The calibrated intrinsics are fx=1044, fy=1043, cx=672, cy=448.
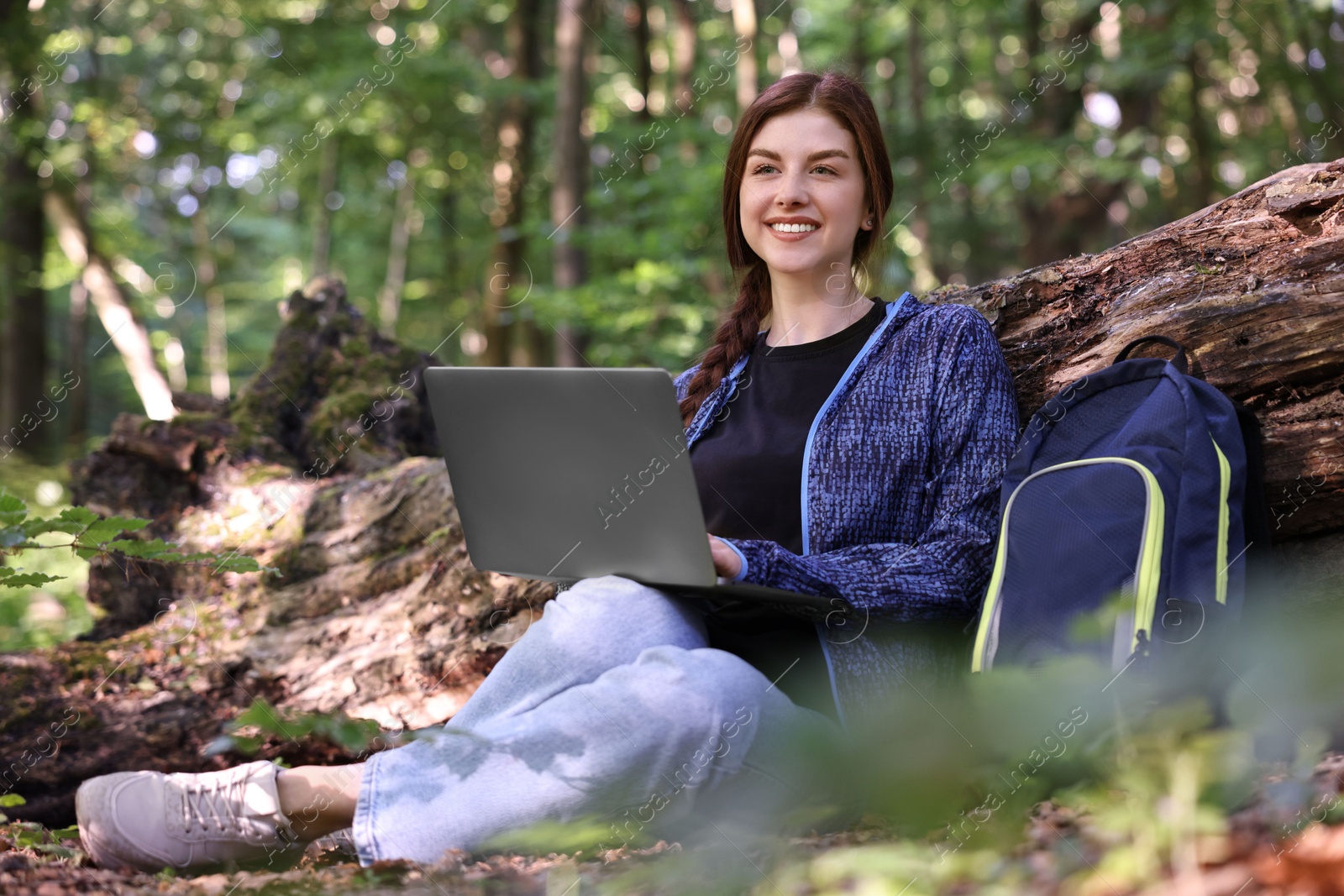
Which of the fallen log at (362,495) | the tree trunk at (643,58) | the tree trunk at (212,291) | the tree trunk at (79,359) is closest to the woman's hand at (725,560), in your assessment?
the fallen log at (362,495)

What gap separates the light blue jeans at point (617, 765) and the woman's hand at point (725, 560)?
16cm

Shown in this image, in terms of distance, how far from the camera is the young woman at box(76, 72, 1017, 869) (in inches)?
72.7

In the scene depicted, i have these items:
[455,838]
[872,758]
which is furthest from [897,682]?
[455,838]

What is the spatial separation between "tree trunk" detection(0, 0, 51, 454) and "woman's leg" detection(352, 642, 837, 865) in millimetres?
7803

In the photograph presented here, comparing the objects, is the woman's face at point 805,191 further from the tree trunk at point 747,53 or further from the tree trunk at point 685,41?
the tree trunk at point 685,41

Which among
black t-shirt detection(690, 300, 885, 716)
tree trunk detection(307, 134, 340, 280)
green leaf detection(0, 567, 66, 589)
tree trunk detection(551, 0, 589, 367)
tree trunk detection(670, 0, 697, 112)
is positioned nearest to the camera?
black t-shirt detection(690, 300, 885, 716)

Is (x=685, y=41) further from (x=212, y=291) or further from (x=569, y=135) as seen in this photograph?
(x=212, y=291)

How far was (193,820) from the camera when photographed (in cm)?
197

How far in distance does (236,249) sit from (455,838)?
16.2 m

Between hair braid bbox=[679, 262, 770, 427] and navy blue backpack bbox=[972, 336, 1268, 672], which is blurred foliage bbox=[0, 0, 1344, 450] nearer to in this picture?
hair braid bbox=[679, 262, 770, 427]

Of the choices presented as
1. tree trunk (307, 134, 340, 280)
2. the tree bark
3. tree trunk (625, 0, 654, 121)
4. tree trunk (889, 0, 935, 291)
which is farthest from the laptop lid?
tree trunk (307, 134, 340, 280)

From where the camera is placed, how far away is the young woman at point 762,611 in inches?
72.7

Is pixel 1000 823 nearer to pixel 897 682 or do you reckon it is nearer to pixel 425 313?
pixel 897 682

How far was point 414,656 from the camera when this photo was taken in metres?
3.21
